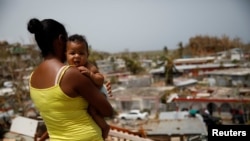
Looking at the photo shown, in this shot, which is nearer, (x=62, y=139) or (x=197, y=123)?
(x=62, y=139)

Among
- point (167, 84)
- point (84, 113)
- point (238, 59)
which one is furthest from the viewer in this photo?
point (238, 59)

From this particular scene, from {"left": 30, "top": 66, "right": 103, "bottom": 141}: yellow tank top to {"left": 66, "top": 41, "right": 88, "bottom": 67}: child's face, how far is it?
0.60 ft

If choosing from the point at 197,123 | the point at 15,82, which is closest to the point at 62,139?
the point at 197,123

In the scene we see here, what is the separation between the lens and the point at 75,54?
146 centimetres

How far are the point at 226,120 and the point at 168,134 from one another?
7.46 meters

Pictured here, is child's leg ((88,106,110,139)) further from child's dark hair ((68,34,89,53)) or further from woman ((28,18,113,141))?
child's dark hair ((68,34,89,53))

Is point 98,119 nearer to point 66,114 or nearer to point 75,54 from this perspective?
point 66,114

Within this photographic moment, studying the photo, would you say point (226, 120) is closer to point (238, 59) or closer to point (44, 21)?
point (44, 21)

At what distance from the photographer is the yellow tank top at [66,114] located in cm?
130

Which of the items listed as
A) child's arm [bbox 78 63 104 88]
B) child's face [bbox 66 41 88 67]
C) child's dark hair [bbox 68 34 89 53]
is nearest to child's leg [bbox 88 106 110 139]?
child's arm [bbox 78 63 104 88]

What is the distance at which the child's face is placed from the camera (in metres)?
1.46

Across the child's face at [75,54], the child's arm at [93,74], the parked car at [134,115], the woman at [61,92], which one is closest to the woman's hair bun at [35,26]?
the woman at [61,92]

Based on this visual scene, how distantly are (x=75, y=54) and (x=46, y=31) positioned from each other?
0.58ft

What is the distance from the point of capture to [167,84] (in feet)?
80.6
